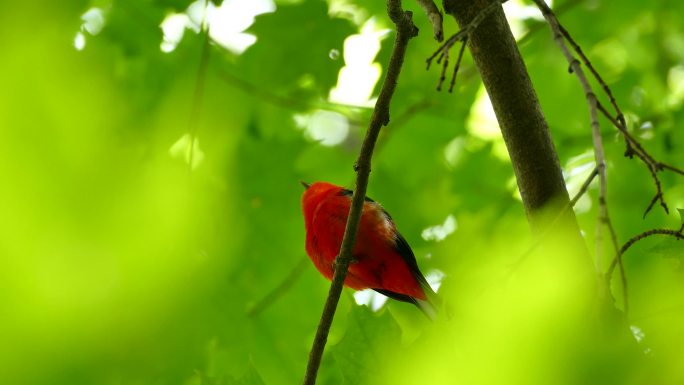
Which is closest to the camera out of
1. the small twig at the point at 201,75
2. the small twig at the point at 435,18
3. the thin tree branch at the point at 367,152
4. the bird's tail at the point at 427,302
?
the small twig at the point at 435,18

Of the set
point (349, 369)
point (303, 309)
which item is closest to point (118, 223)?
point (349, 369)

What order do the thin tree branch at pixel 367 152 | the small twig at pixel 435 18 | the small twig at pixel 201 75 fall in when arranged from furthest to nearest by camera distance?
the small twig at pixel 201 75 < the thin tree branch at pixel 367 152 < the small twig at pixel 435 18

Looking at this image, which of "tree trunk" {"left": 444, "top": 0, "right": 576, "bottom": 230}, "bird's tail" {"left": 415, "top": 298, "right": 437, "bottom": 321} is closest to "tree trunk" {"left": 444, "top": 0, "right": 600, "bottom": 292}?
"tree trunk" {"left": 444, "top": 0, "right": 576, "bottom": 230}

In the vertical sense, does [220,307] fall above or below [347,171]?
below

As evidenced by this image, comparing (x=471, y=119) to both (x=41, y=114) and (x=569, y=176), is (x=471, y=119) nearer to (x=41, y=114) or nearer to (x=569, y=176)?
(x=569, y=176)

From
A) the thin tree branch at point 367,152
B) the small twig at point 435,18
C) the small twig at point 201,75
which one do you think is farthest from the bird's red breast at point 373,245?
the small twig at point 435,18

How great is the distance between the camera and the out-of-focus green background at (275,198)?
0.87m

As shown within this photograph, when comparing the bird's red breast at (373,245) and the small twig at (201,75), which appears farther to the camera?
the bird's red breast at (373,245)

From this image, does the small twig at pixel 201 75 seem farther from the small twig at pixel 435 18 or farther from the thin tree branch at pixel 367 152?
the small twig at pixel 435 18

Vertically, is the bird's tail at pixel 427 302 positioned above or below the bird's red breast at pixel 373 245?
below

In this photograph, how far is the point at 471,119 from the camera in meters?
3.60

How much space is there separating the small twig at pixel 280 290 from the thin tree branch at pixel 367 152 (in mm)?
692

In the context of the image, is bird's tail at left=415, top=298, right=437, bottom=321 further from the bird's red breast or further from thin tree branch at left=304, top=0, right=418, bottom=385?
thin tree branch at left=304, top=0, right=418, bottom=385

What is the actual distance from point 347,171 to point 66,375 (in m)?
2.86
